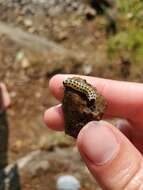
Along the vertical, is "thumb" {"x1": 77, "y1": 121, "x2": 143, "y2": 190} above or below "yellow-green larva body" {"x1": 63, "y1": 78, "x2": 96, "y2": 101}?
below

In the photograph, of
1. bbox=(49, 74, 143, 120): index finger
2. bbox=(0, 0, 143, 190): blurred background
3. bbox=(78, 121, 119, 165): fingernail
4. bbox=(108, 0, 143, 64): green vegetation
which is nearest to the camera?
bbox=(78, 121, 119, 165): fingernail

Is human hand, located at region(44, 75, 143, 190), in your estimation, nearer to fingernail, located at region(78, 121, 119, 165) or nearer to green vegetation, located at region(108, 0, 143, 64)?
fingernail, located at region(78, 121, 119, 165)

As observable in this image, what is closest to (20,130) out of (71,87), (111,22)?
(111,22)

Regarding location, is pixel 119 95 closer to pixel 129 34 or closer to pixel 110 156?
pixel 110 156

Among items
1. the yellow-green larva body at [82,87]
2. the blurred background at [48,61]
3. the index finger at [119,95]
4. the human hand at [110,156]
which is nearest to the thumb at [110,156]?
the human hand at [110,156]

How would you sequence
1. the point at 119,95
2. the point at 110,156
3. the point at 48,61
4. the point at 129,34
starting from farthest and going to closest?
the point at 129,34, the point at 48,61, the point at 119,95, the point at 110,156

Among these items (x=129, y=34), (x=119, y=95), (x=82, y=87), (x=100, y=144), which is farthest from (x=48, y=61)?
(x=100, y=144)

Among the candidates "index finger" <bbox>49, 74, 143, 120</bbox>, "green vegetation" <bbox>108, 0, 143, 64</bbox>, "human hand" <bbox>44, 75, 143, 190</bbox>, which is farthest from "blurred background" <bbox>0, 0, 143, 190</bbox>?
"human hand" <bbox>44, 75, 143, 190</bbox>
